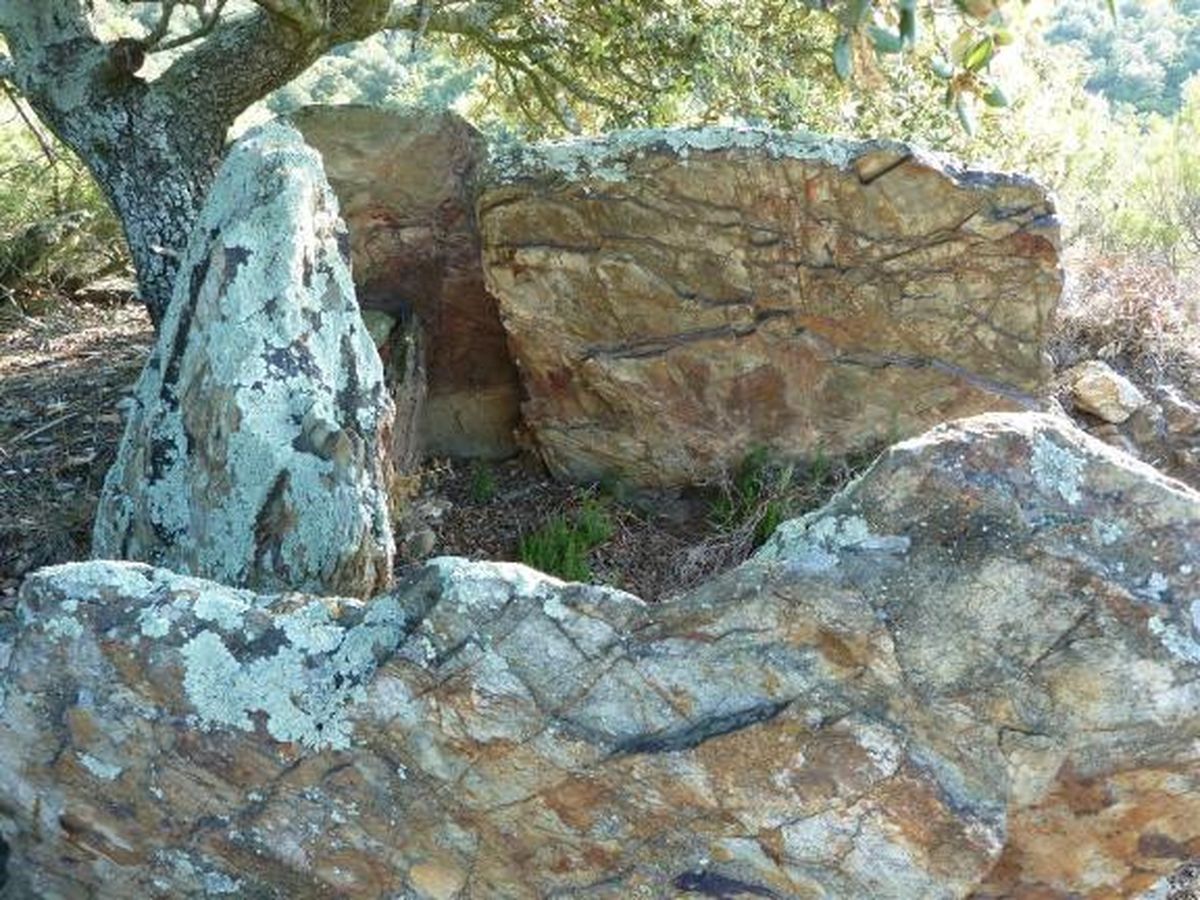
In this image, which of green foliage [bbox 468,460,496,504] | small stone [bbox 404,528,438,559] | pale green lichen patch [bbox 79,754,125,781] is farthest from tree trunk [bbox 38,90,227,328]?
pale green lichen patch [bbox 79,754,125,781]

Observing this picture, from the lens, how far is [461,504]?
5.23 metres

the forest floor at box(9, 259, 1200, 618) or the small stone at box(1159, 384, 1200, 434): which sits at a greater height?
the forest floor at box(9, 259, 1200, 618)

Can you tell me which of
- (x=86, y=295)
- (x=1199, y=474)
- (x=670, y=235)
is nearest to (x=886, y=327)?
(x=670, y=235)

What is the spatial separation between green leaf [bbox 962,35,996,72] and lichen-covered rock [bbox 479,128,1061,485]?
200cm

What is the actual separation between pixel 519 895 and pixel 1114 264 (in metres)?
4.82

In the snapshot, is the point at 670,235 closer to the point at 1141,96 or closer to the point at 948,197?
the point at 948,197

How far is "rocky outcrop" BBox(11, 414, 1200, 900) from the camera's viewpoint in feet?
8.88

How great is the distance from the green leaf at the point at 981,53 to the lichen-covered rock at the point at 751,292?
6.56ft

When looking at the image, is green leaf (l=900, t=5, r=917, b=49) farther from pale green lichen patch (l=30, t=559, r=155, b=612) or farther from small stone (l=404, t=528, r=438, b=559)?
small stone (l=404, t=528, r=438, b=559)

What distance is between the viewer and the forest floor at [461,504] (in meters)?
4.75

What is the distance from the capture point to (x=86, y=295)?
23.9ft

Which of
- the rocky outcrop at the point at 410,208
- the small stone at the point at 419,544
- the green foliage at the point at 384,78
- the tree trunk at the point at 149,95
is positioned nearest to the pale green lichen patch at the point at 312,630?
the small stone at the point at 419,544

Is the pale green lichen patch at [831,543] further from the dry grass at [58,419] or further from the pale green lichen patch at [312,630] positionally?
the dry grass at [58,419]

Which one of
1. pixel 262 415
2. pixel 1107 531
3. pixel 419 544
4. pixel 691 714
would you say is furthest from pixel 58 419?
pixel 1107 531
